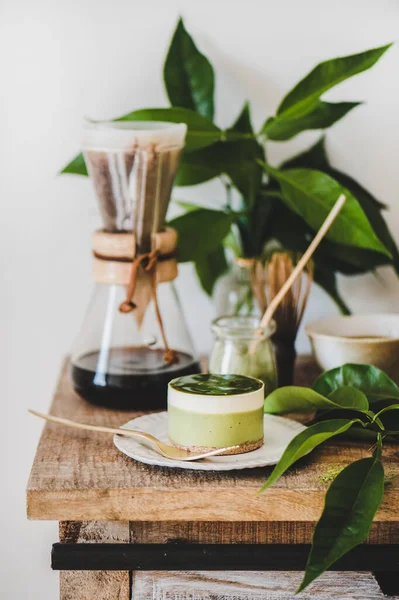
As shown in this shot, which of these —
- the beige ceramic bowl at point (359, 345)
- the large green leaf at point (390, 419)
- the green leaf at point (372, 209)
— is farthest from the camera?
the green leaf at point (372, 209)

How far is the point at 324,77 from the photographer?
0.92 metres

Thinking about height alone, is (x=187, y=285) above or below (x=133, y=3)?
below

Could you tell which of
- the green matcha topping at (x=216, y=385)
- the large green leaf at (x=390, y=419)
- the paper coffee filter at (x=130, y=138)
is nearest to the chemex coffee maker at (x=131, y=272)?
the paper coffee filter at (x=130, y=138)

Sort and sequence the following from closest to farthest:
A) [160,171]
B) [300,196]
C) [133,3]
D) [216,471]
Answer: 1. [216,471]
2. [160,171]
3. [300,196]
4. [133,3]

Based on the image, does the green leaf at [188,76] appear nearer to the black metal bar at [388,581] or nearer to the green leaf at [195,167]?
the green leaf at [195,167]

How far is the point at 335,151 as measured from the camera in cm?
112

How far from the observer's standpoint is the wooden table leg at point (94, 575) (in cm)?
70

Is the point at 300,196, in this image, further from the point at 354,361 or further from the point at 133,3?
the point at 133,3

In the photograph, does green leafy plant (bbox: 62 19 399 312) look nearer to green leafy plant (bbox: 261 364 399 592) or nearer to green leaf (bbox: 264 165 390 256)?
green leaf (bbox: 264 165 390 256)

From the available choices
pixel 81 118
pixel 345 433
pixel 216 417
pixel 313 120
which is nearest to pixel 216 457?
pixel 216 417

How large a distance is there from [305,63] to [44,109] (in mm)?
358

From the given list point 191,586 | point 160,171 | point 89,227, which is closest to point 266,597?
point 191,586

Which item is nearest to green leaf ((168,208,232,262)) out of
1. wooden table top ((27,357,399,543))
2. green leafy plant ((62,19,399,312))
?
green leafy plant ((62,19,399,312))

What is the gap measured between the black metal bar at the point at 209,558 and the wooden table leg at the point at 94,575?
0.01 meters
